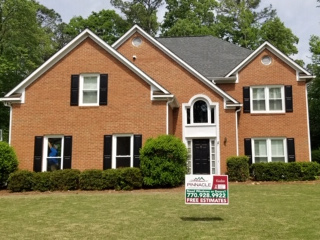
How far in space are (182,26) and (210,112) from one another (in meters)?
20.9

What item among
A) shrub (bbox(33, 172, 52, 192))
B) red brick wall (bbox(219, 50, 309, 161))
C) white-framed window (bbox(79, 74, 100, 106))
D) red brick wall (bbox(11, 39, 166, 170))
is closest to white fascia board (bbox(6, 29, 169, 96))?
red brick wall (bbox(11, 39, 166, 170))

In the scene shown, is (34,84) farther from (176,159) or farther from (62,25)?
(62,25)

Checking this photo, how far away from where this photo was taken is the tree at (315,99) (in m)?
33.1

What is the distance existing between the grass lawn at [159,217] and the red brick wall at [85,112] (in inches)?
179

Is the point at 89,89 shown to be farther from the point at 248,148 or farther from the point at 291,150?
the point at 291,150

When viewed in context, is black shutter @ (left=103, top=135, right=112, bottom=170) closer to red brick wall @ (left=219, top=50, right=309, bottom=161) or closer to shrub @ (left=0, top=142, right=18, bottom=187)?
shrub @ (left=0, top=142, right=18, bottom=187)

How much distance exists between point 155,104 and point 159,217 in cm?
865

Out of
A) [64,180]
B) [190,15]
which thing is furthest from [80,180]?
[190,15]

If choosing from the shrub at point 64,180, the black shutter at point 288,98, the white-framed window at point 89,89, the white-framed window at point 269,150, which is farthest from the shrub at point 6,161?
the black shutter at point 288,98

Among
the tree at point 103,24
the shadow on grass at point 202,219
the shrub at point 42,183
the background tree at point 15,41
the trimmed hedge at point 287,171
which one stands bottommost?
the shadow on grass at point 202,219

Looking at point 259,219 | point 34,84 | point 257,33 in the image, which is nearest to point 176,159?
point 259,219

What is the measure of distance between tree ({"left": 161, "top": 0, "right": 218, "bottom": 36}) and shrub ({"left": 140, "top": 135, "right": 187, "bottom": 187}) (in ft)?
84.9

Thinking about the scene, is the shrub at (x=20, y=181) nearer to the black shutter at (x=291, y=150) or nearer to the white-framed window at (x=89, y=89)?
the white-framed window at (x=89, y=89)

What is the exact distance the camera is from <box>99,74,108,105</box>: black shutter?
16.9m
